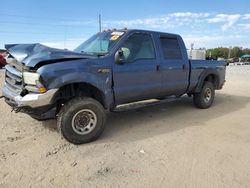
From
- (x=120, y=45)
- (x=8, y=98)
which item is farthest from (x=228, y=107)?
(x=8, y=98)

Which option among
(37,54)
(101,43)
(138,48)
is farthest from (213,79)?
(37,54)

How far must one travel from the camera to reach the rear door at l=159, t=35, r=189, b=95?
6.08 metres

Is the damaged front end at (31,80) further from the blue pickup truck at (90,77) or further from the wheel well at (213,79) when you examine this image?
the wheel well at (213,79)

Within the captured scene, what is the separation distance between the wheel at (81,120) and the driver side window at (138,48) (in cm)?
122

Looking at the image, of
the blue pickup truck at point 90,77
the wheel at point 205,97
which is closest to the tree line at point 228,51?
the wheel at point 205,97

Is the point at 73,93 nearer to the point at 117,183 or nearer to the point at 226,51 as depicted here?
the point at 117,183

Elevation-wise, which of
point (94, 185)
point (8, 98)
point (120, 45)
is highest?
point (120, 45)

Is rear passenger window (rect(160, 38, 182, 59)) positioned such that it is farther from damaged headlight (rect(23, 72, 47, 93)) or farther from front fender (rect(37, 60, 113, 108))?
damaged headlight (rect(23, 72, 47, 93))

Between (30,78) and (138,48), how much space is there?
2335mm

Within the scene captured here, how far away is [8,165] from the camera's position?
12.5 ft

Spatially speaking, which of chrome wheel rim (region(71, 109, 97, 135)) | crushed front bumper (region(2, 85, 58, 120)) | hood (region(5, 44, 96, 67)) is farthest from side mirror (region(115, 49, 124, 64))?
crushed front bumper (region(2, 85, 58, 120))

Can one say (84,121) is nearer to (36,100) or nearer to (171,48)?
(36,100)

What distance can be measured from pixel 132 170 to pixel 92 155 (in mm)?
795

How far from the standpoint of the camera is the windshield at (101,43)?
5234mm
